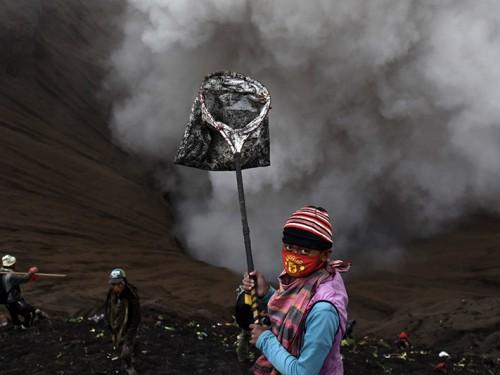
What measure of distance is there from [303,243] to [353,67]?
9.94 meters

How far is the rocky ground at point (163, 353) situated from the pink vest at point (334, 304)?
8.49 feet

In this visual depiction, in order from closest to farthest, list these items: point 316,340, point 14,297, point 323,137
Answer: point 316,340 < point 14,297 < point 323,137

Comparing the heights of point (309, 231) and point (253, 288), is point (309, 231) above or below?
above

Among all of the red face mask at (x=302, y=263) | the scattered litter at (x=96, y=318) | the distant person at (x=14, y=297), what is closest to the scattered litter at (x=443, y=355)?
the scattered litter at (x=96, y=318)

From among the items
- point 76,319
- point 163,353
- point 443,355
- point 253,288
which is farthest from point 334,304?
point 76,319

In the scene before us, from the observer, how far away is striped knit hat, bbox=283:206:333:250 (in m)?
1.41

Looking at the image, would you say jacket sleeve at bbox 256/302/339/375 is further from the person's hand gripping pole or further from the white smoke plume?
the white smoke plume

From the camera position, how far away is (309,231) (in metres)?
1.42

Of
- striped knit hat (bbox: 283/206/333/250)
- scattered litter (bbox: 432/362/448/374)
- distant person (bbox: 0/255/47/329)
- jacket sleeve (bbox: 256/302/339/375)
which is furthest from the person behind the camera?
distant person (bbox: 0/255/47/329)

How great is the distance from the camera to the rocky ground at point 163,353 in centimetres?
379

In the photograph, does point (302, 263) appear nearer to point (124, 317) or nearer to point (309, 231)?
point (309, 231)

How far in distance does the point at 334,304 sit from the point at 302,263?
0.18 m

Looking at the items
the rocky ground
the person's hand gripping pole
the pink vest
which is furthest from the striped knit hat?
the rocky ground

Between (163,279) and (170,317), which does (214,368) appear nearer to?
(170,317)
